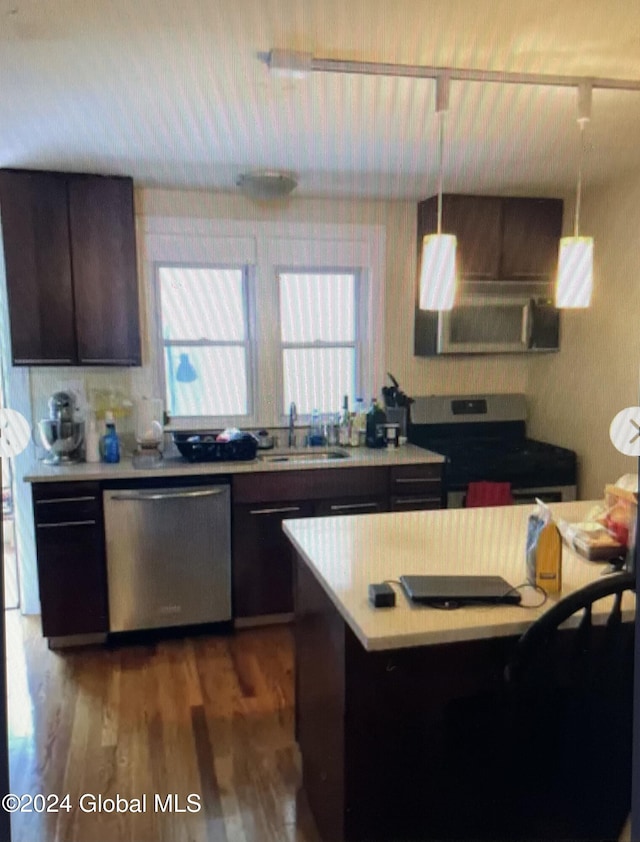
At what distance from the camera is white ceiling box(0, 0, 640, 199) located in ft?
4.82

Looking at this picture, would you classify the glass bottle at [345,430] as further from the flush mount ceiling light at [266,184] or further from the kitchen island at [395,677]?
the kitchen island at [395,677]

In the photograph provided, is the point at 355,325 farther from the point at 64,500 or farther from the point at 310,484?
the point at 64,500

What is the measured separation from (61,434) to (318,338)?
4.58 feet

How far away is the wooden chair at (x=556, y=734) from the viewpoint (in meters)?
1.21

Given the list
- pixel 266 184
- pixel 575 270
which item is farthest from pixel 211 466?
pixel 575 270

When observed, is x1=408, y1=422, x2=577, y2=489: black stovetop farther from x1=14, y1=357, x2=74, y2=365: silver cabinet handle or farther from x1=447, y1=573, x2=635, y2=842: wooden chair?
x1=14, y1=357, x2=74, y2=365: silver cabinet handle

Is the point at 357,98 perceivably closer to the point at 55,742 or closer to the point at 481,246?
the point at 481,246

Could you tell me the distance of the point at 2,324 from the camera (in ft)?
9.34

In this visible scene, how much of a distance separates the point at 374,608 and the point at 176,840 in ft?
3.27

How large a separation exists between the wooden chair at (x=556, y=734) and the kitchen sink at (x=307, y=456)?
5.77 feet

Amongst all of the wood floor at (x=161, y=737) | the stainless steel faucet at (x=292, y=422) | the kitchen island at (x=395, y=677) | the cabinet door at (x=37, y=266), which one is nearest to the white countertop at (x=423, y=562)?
the kitchen island at (x=395, y=677)

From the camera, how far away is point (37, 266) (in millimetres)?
2824

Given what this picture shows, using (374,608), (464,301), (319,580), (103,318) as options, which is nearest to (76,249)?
(103,318)

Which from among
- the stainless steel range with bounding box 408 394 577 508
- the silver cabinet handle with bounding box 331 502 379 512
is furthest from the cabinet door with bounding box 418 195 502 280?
the silver cabinet handle with bounding box 331 502 379 512
